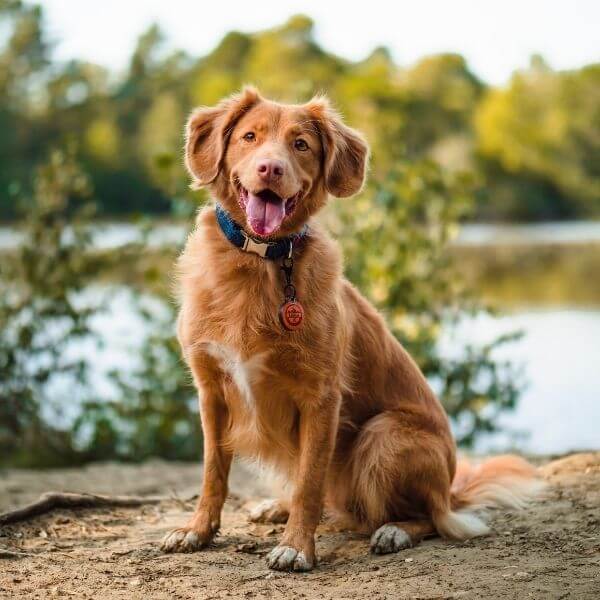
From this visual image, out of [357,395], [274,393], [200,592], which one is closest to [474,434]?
[357,395]

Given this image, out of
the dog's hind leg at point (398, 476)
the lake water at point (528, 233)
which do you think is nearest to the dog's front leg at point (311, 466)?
the dog's hind leg at point (398, 476)

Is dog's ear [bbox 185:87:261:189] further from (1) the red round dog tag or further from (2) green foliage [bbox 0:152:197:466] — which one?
(2) green foliage [bbox 0:152:197:466]

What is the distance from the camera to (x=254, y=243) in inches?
155

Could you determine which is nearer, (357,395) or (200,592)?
(200,592)

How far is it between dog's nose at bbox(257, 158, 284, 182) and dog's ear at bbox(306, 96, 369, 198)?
481mm

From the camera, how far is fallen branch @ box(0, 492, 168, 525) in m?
4.34

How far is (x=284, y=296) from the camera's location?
3.86 m

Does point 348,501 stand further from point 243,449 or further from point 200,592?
point 200,592

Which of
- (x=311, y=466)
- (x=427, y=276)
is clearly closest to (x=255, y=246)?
(x=311, y=466)

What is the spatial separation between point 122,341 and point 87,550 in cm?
434

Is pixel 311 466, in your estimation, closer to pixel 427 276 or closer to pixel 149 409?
pixel 149 409

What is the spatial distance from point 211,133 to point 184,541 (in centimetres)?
191

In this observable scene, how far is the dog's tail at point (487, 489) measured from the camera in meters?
4.13

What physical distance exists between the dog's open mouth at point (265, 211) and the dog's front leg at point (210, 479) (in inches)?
31.5
